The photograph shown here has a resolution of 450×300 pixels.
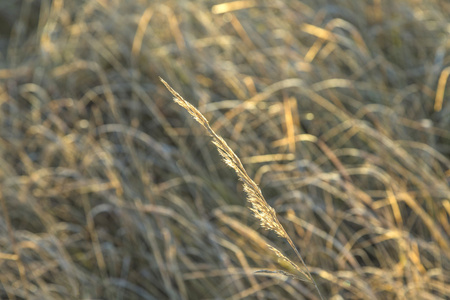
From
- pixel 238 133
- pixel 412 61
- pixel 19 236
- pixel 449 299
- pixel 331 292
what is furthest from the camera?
pixel 412 61

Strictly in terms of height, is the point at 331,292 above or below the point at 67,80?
above

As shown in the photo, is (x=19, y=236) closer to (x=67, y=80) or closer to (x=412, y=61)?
(x=67, y=80)

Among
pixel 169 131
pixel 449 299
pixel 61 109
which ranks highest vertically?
pixel 449 299

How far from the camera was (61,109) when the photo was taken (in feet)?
9.11

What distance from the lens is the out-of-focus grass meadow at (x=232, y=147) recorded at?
190cm

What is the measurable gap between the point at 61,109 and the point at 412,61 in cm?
134

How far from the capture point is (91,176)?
92.5 inches

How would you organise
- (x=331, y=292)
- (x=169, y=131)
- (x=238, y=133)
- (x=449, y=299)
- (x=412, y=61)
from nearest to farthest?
(x=449, y=299) < (x=331, y=292) < (x=238, y=133) < (x=169, y=131) < (x=412, y=61)

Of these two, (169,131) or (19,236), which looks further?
(169,131)

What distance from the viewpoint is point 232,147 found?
229 cm

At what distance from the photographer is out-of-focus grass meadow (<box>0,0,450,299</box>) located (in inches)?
74.7

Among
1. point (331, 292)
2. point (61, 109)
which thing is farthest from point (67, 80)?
point (331, 292)

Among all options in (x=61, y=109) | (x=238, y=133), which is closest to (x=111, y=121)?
(x=61, y=109)

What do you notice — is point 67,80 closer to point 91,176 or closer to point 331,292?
point 91,176
